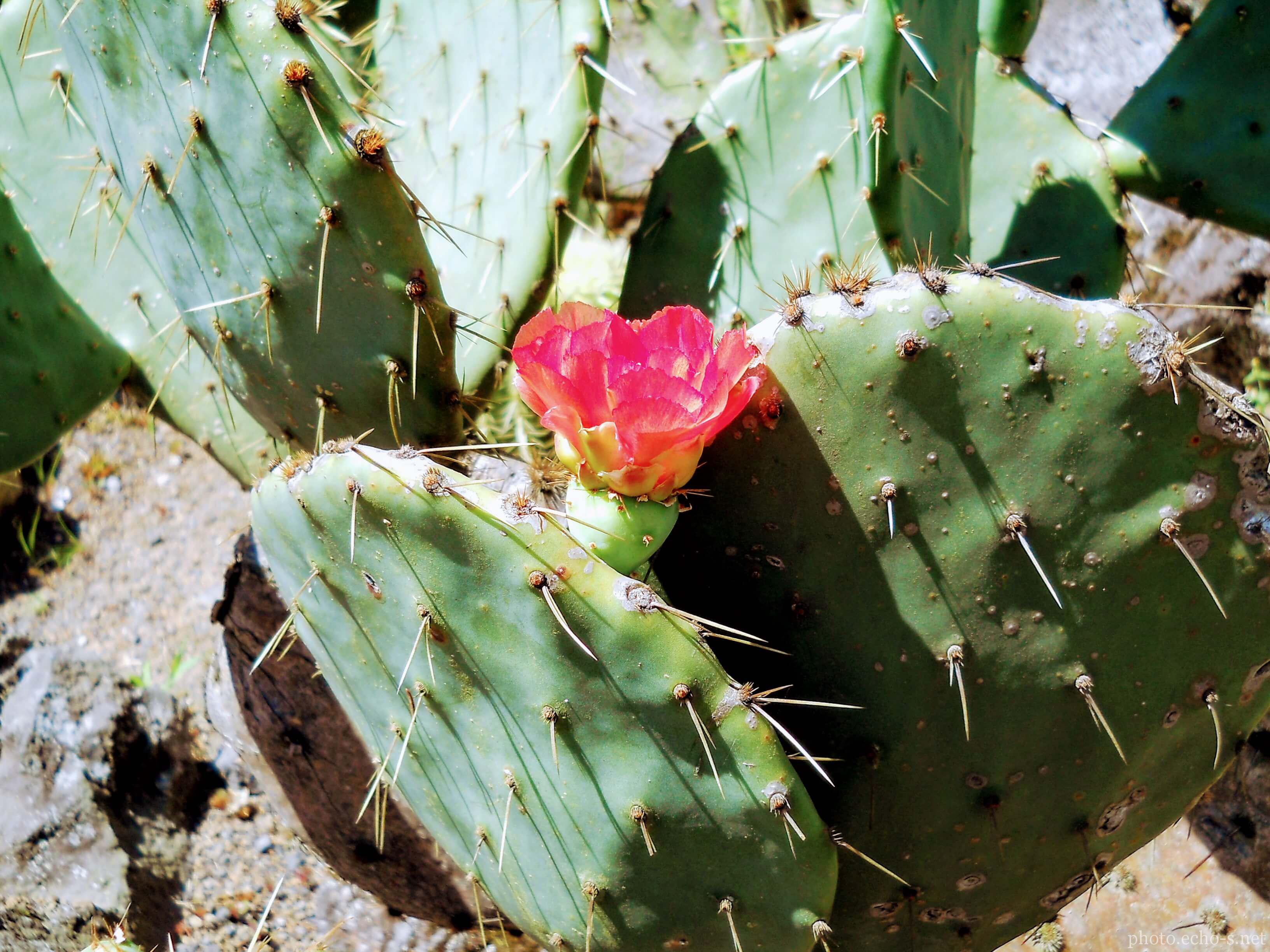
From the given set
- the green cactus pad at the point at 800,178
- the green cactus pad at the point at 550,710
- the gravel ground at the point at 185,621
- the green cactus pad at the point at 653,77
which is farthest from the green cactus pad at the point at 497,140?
the gravel ground at the point at 185,621

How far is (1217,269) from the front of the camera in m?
2.46

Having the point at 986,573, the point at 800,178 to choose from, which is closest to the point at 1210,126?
the point at 800,178

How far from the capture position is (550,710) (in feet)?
3.20

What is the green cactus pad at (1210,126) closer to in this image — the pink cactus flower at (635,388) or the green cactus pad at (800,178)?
the green cactus pad at (800,178)

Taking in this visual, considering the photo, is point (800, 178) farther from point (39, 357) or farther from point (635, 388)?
point (39, 357)

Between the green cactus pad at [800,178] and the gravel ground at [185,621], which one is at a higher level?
the green cactus pad at [800,178]

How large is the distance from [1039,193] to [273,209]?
1188 millimetres

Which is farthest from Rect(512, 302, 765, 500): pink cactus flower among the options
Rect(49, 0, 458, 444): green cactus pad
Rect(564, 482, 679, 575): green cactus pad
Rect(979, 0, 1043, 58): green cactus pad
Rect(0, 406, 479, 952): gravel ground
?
Rect(0, 406, 479, 952): gravel ground

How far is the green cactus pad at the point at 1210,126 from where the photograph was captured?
1.58 m

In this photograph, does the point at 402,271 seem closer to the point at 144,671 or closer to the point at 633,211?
the point at 144,671

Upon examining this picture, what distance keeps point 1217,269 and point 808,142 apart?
1.57 m

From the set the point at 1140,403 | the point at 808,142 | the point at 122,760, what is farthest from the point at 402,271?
the point at 122,760

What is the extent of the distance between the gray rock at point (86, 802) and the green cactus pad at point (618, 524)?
1.31m

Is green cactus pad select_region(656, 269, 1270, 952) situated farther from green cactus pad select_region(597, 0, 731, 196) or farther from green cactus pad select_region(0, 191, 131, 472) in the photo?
green cactus pad select_region(0, 191, 131, 472)
